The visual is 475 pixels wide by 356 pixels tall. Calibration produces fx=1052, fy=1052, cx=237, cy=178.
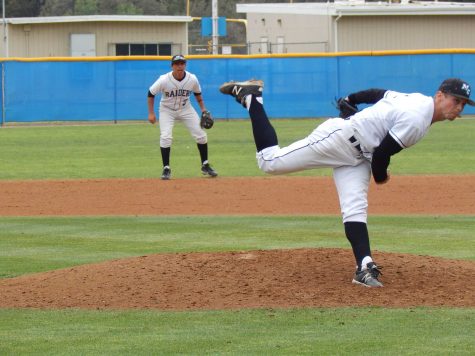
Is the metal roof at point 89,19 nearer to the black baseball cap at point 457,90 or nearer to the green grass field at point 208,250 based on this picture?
the green grass field at point 208,250

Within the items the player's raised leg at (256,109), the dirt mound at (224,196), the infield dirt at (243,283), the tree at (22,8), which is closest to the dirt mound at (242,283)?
the infield dirt at (243,283)

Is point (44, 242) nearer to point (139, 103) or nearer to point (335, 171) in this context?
point (335, 171)

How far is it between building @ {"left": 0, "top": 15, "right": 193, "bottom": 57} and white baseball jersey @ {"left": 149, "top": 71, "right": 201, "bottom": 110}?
28830 millimetres

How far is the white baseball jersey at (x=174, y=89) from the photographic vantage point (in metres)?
16.3

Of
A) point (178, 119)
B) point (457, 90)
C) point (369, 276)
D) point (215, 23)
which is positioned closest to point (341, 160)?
point (369, 276)

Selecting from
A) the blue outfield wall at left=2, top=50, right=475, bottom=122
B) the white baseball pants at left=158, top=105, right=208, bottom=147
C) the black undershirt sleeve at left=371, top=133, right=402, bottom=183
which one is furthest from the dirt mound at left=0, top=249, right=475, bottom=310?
the blue outfield wall at left=2, top=50, right=475, bottom=122

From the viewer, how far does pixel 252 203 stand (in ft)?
45.6

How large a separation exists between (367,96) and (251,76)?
23.6 metres

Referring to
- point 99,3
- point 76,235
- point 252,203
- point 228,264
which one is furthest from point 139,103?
point 99,3

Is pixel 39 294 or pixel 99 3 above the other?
pixel 99 3

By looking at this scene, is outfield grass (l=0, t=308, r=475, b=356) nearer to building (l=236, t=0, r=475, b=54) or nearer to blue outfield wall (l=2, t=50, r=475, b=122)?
blue outfield wall (l=2, t=50, r=475, b=122)

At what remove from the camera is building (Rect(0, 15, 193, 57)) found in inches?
1774

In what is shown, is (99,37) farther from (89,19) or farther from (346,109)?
(346,109)

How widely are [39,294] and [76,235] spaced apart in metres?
3.51
